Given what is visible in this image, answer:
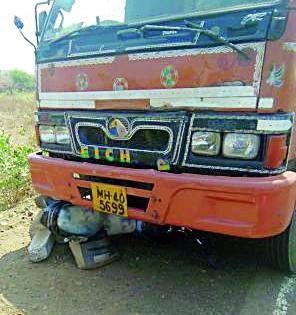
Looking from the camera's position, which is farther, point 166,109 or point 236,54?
point 166,109

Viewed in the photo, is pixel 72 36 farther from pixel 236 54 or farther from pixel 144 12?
pixel 236 54

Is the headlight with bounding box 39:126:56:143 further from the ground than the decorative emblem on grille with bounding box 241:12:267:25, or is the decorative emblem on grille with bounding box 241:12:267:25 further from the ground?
the decorative emblem on grille with bounding box 241:12:267:25

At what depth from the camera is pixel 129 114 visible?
2.57 m

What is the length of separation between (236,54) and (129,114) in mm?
817

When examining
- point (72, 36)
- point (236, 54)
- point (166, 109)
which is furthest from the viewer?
point (72, 36)

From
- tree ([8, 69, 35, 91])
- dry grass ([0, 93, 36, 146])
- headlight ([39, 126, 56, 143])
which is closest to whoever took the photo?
headlight ([39, 126, 56, 143])

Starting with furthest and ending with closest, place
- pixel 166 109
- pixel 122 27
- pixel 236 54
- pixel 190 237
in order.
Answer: pixel 190 237 < pixel 122 27 < pixel 166 109 < pixel 236 54

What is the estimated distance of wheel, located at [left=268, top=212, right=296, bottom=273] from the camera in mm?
2727

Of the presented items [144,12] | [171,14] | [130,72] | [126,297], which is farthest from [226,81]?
[126,297]

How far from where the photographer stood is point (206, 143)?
A: 234 centimetres

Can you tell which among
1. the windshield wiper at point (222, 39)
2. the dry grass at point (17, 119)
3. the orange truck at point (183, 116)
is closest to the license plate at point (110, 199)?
the orange truck at point (183, 116)

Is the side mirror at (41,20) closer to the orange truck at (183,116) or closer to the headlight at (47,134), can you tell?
the orange truck at (183,116)

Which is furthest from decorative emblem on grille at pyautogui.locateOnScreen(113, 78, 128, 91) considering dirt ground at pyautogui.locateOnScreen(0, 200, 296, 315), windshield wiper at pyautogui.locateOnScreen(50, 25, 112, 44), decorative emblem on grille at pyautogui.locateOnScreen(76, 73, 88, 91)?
dirt ground at pyautogui.locateOnScreen(0, 200, 296, 315)

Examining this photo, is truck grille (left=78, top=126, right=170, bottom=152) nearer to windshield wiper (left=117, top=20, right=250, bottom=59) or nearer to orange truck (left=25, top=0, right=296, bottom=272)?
orange truck (left=25, top=0, right=296, bottom=272)
